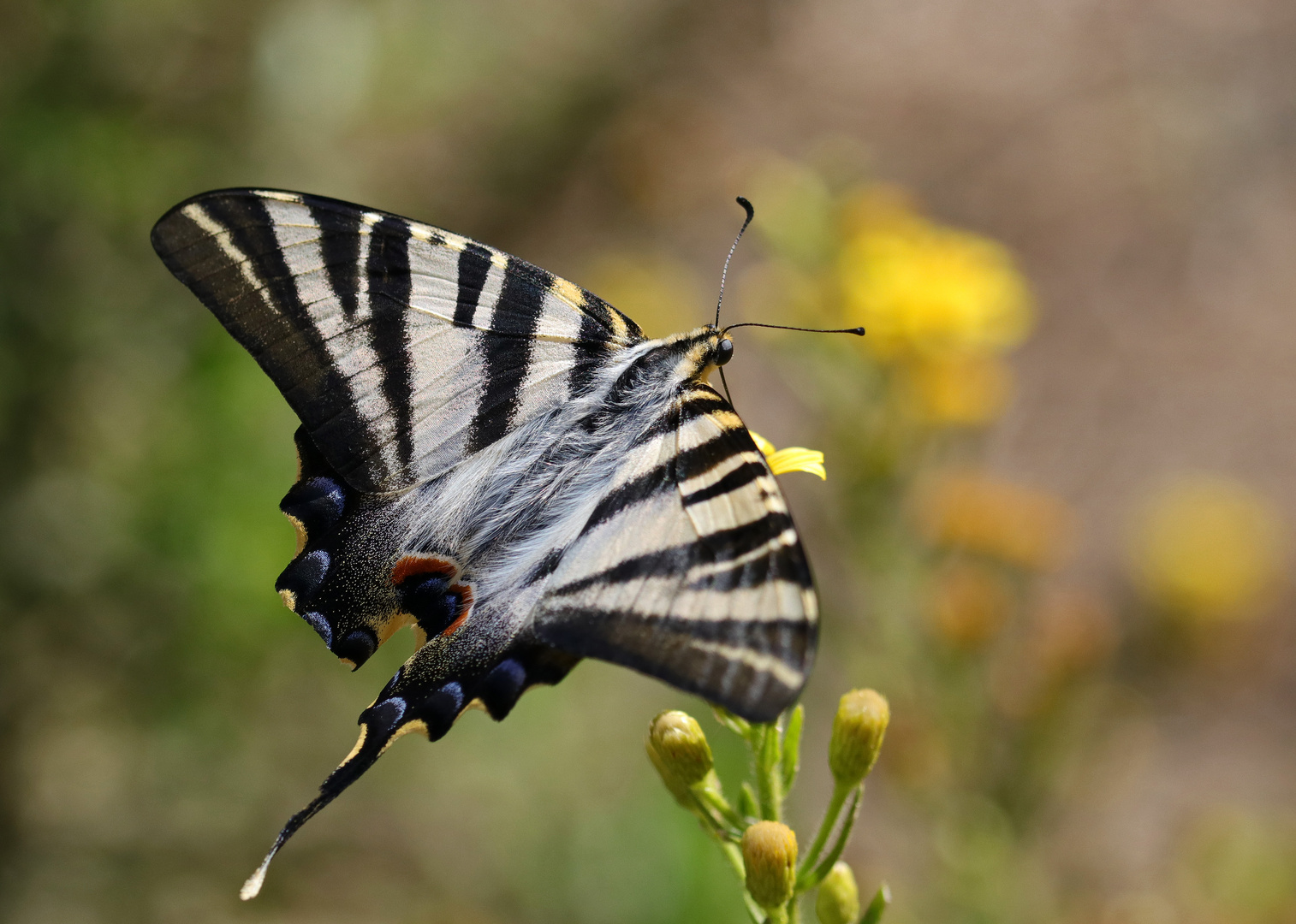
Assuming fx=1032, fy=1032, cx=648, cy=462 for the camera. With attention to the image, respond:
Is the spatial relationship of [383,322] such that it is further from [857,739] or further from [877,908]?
[877,908]

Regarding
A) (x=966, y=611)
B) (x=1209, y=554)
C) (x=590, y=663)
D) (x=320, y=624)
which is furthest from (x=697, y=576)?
(x=1209, y=554)

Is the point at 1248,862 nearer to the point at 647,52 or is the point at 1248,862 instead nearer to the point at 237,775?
the point at 237,775

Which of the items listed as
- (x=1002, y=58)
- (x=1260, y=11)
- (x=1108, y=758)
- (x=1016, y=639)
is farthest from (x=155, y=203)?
(x=1260, y=11)

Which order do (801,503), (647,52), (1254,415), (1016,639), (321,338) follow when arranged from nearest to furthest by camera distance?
(321,338), (1016,639), (801,503), (1254,415), (647,52)

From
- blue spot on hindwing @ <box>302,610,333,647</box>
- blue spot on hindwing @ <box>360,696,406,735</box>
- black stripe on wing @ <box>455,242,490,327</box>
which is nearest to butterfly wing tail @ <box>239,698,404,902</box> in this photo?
blue spot on hindwing @ <box>360,696,406,735</box>

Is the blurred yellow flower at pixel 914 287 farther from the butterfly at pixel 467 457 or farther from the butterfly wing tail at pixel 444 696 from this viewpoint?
the butterfly wing tail at pixel 444 696

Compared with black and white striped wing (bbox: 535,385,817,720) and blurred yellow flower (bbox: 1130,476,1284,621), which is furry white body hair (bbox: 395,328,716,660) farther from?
blurred yellow flower (bbox: 1130,476,1284,621)
